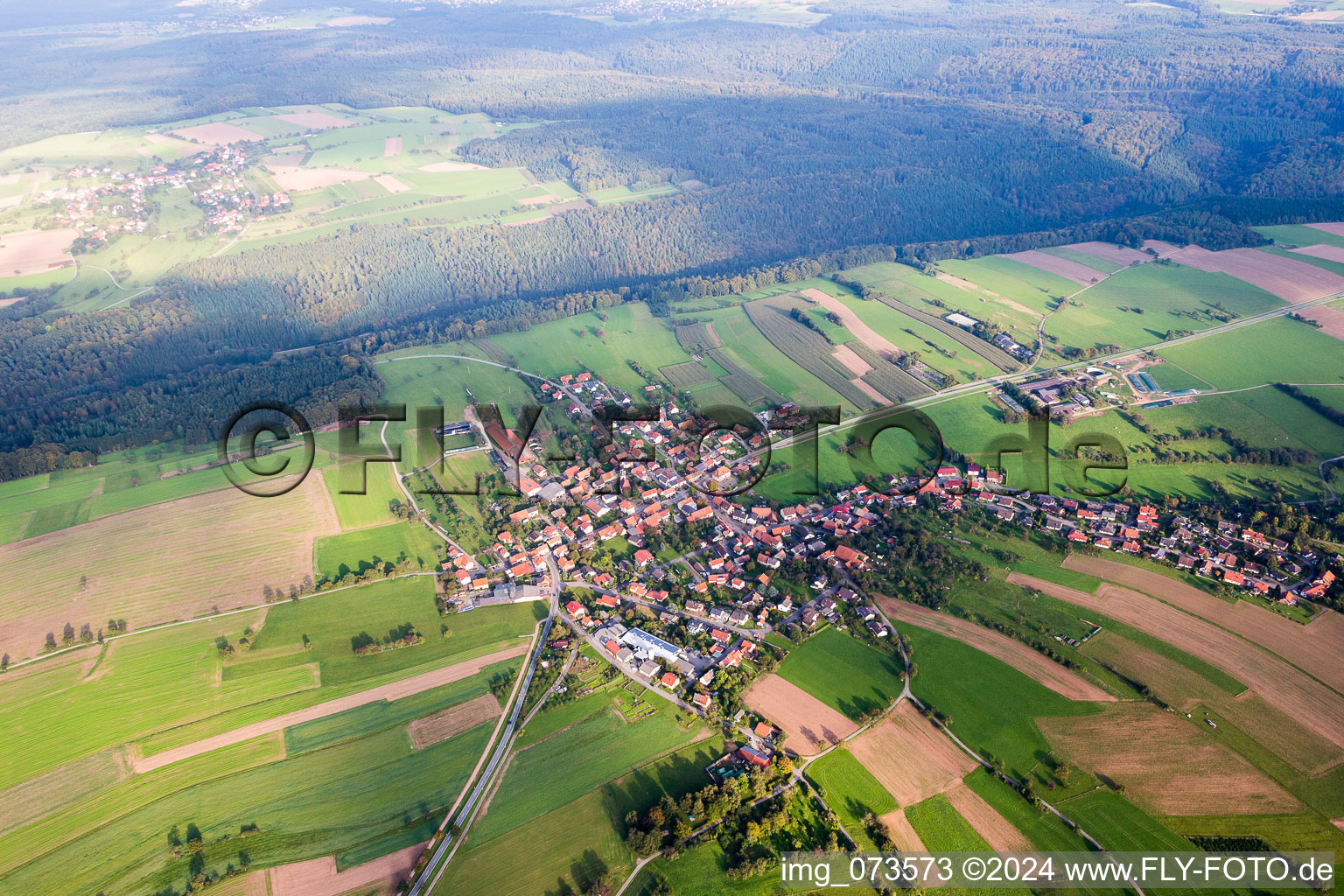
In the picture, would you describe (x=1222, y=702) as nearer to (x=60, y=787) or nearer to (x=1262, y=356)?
(x=1262, y=356)

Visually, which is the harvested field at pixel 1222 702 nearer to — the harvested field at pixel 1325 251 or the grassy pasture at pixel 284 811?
the grassy pasture at pixel 284 811

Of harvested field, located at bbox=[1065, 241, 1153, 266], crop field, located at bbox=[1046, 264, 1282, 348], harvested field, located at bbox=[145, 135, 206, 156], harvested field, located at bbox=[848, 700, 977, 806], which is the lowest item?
harvested field, located at bbox=[848, 700, 977, 806]

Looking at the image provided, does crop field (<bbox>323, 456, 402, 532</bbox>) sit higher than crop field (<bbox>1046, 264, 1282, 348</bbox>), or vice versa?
crop field (<bbox>1046, 264, 1282, 348</bbox>)

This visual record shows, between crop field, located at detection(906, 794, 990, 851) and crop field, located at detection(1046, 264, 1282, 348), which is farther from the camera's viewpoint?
crop field, located at detection(1046, 264, 1282, 348)

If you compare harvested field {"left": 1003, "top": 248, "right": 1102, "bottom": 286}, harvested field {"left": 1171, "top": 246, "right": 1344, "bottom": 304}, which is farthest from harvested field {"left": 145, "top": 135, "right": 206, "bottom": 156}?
harvested field {"left": 1171, "top": 246, "right": 1344, "bottom": 304}

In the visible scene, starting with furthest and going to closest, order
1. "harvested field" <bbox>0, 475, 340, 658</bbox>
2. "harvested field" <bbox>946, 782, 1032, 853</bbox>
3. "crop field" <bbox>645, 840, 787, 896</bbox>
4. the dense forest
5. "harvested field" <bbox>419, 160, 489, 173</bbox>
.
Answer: "harvested field" <bbox>419, 160, 489, 173</bbox>
the dense forest
"harvested field" <bbox>0, 475, 340, 658</bbox>
"harvested field" <bbox>946, 782, 1032, 853</bbox>
"crop field" <bbox>645, 840, 787, 896</bbox>

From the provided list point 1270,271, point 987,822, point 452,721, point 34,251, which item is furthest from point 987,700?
point 34,251

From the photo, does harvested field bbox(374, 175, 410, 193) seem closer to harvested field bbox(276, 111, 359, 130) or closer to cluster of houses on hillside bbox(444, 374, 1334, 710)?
harvested field bbox(276, 111, 359, 130)
